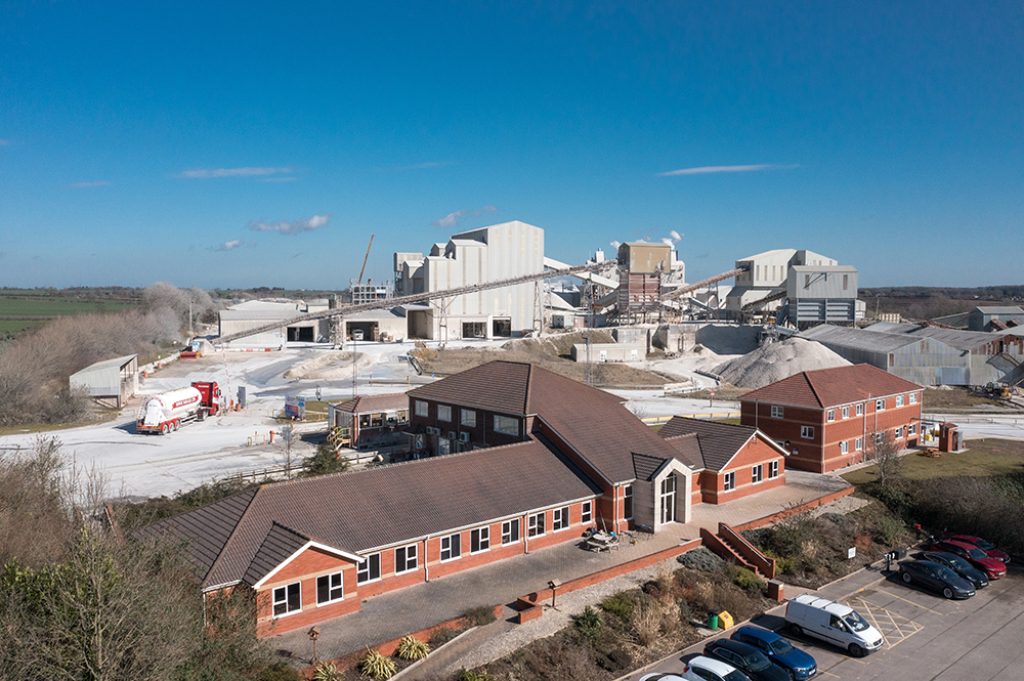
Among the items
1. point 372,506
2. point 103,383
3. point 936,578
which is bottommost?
point 936,578

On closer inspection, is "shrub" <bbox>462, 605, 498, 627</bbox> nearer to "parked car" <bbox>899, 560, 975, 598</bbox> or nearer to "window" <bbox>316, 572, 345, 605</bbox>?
"window" <bbox>316, 572, 345, 605</bbox>

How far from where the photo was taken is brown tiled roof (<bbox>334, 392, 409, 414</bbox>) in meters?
46.8

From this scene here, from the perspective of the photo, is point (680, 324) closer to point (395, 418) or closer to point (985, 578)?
Answer: point (395, 418)

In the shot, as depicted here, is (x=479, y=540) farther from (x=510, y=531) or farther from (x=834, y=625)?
(x=834, y=625)

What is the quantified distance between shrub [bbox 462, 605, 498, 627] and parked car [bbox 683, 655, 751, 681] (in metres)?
5.60

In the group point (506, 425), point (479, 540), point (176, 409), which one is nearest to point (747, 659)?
point (479, 540)

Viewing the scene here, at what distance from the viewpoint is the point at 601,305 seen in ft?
396

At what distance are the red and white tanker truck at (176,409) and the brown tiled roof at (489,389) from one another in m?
19.3

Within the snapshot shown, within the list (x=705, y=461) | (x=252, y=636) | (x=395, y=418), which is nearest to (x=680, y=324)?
(x=395, y=418)

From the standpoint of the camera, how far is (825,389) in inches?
1741

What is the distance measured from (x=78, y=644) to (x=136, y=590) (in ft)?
3.82

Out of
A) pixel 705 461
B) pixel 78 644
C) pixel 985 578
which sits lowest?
pixel 985 578

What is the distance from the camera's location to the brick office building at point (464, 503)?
22.0 m

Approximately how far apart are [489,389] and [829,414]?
63.5ft
